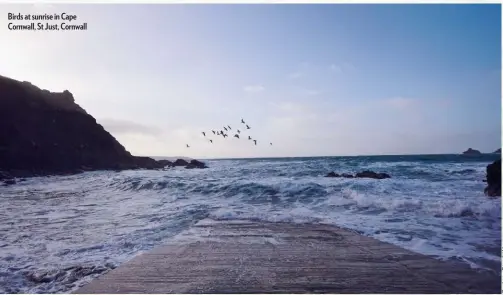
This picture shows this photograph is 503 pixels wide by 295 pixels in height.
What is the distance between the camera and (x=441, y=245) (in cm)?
498

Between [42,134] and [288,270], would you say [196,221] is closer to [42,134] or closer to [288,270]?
[288,270]

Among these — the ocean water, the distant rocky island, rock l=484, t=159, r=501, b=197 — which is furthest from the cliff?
rock l=484, t=159, r=501, b=197

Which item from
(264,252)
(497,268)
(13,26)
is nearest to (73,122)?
(13,26)

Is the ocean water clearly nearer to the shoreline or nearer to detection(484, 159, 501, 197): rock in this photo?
the shoreline

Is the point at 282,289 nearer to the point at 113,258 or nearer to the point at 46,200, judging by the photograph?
the point at 113,258

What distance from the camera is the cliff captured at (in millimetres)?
24844

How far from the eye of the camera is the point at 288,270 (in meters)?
3.86

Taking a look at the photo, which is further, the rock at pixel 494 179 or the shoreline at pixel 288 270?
the rock at pixel 494 179

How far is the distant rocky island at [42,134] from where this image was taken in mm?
24763

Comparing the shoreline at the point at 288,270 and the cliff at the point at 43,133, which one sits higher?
the cliff at the point at 43,133

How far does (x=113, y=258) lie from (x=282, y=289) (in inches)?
96.6

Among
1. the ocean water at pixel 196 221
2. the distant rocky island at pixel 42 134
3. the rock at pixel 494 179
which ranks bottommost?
the ocean water at pixel 196 221

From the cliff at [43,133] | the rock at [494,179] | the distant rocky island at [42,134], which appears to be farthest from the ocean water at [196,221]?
the cliff at [43,133]

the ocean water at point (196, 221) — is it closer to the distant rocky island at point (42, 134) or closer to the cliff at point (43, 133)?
the distant rocky island at point (42, 134)
